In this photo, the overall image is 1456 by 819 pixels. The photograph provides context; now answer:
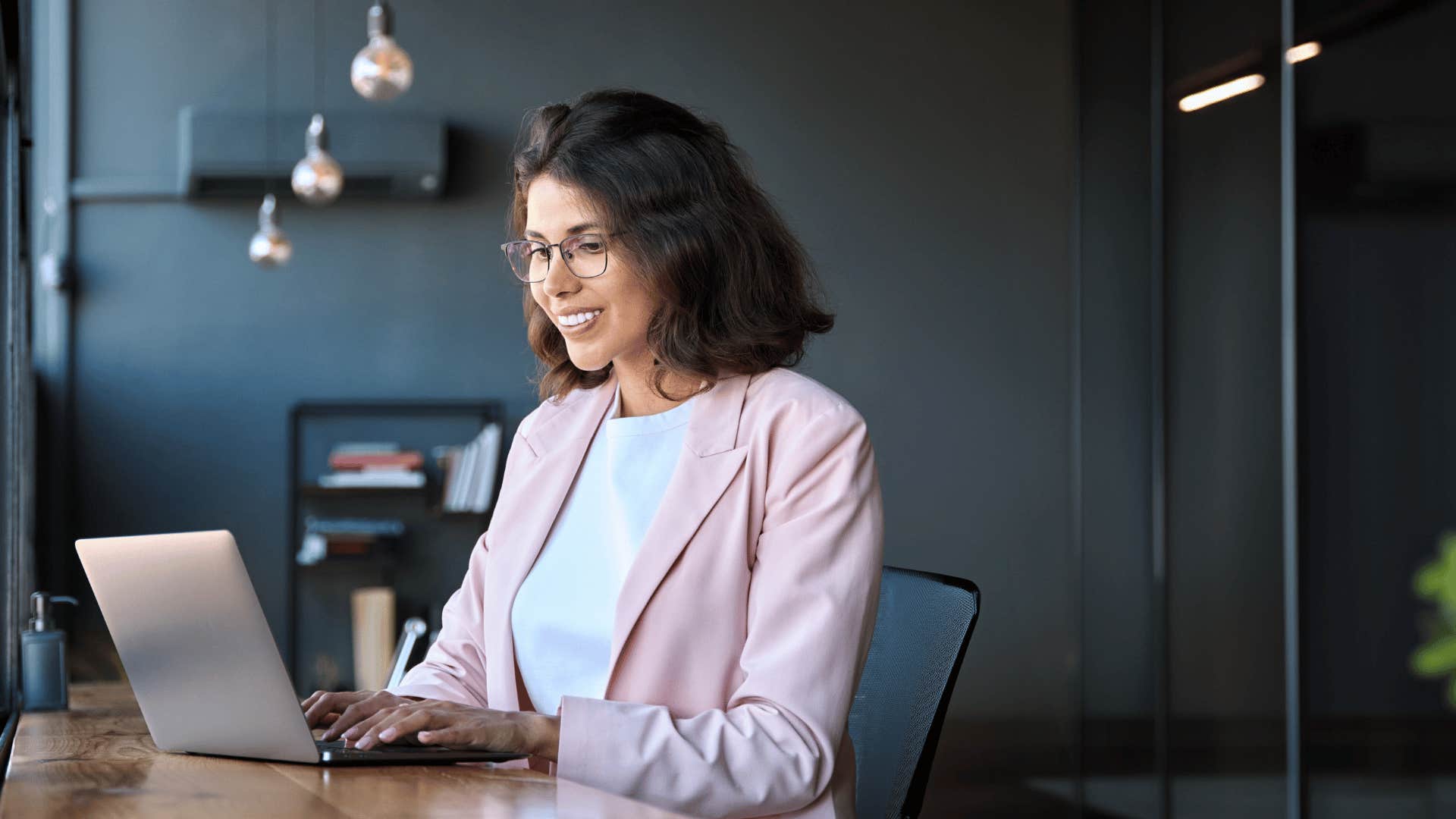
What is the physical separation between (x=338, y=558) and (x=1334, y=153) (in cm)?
366

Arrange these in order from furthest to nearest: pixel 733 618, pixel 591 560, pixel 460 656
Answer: pixel 460 656 → pixel 591 560 → pixel 733 618

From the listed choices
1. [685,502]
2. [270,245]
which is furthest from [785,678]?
[270,245]

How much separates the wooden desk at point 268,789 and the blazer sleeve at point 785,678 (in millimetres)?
99

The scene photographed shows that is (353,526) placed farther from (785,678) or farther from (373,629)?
(785,678)

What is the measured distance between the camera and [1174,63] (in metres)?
4.70

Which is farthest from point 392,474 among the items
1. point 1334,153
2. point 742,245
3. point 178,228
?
point 742,245

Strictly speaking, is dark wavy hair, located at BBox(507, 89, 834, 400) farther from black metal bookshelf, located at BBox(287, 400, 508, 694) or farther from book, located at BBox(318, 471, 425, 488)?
black metal bookshelf, located at BBox(287, 400, 508, 694)

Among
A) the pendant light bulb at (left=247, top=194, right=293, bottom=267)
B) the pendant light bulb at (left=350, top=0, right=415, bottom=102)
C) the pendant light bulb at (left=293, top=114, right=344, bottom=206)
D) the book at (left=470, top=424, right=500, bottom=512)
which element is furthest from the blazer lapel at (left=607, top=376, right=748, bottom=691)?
the book at (left=470, top=424, right=500, bottom=512)

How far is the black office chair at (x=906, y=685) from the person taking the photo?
1622 mm

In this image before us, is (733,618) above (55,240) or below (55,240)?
below

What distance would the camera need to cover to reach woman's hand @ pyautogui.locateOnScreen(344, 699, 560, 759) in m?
1.32

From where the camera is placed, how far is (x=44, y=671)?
6.56ft

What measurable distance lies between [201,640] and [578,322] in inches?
22.1

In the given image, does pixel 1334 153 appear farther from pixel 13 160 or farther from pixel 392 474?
pixel 392 474
